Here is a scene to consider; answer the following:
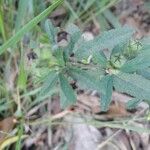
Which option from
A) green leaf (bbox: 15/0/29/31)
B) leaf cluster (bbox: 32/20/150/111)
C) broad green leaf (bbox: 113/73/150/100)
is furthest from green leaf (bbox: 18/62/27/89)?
broad green leaf (bbox: 113/73/150/100)

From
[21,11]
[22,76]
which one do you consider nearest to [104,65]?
[22,76]

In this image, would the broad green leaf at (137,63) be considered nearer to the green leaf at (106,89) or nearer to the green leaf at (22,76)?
the green leaf at (106,89)

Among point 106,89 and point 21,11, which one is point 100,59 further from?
point 21,11

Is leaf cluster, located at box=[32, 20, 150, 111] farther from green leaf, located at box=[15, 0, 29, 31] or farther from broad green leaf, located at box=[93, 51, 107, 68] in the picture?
green leaf, located at box=[15, 0, 29, 31]

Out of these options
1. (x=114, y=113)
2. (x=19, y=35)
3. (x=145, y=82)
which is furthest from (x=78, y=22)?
(x=145, y=82)

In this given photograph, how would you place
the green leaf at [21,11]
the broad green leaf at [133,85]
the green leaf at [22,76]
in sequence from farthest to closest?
1. the green leaf at [21,11]
2. the green leaf at [22,76]
3. the broad green leaf at [133,85]

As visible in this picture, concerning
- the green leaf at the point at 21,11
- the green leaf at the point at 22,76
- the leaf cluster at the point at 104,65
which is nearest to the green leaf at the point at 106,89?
the leaf cluster at the point at 104,65
